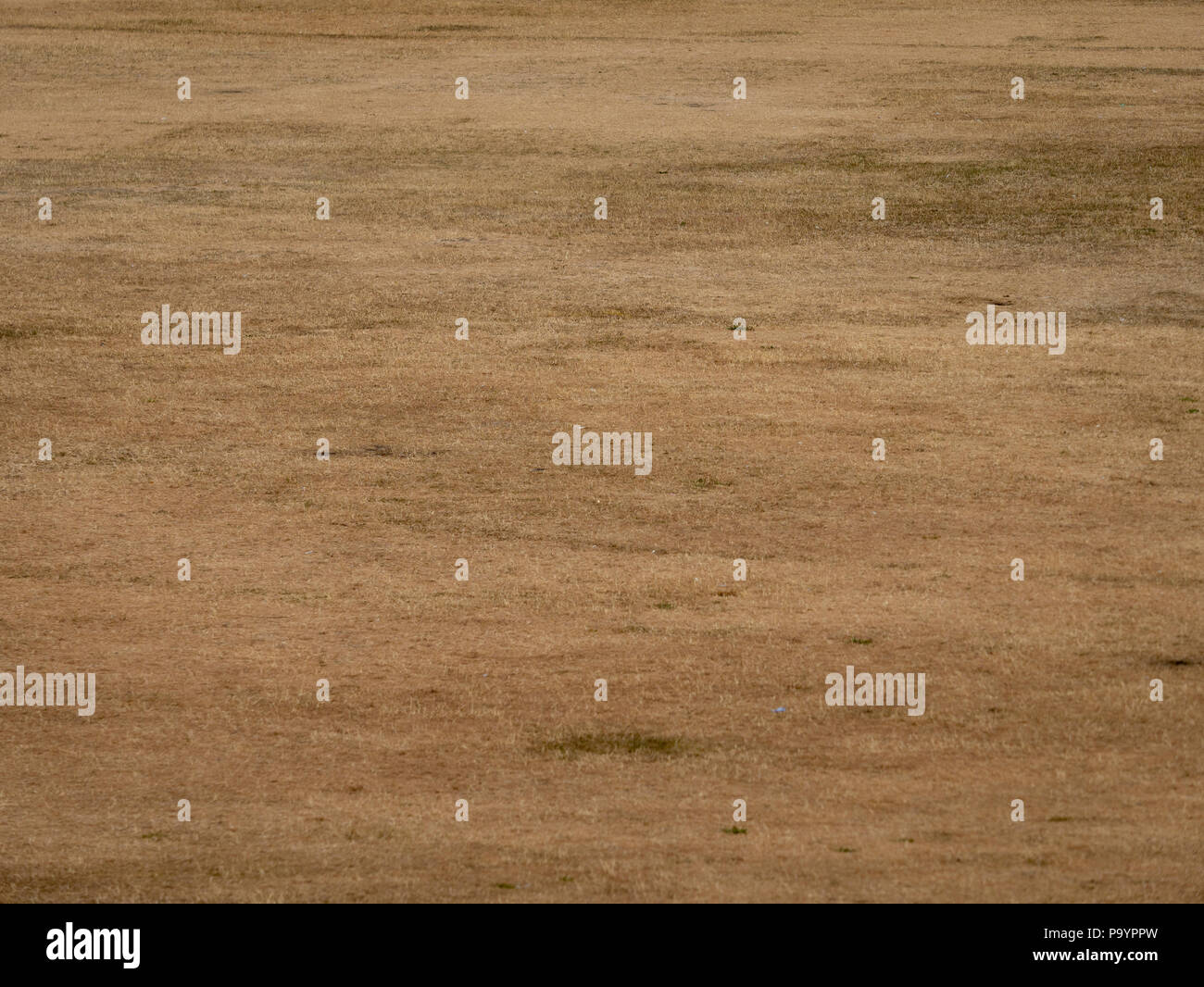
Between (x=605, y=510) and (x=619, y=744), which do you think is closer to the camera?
(x=619, y=744)

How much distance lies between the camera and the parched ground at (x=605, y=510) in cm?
761

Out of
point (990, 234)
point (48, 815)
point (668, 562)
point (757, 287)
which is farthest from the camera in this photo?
point (990, 234)

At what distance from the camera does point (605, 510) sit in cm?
1135

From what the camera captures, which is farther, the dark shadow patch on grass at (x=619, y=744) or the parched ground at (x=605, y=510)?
the dark shadow patch on grass at (x=619, y=744)

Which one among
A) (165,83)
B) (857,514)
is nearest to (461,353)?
(857,514)

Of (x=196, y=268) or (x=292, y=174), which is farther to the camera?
(x=292, y=174)

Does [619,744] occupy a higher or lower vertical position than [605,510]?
lower

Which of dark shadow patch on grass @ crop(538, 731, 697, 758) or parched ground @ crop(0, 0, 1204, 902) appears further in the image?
dark shadow patch on grass @ crop(538, 731, 697, 758)

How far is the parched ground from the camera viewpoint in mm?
7605

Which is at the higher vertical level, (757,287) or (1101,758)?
(757,287)

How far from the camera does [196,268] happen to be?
17.4 m

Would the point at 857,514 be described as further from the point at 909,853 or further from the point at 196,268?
the point at 196,268

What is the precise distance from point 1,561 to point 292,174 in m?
11.8

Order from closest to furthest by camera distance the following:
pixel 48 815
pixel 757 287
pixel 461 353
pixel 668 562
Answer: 1. pixel 48 815
2. pixel 668 562
3. pixel 461 353
4. pixel 757 287
